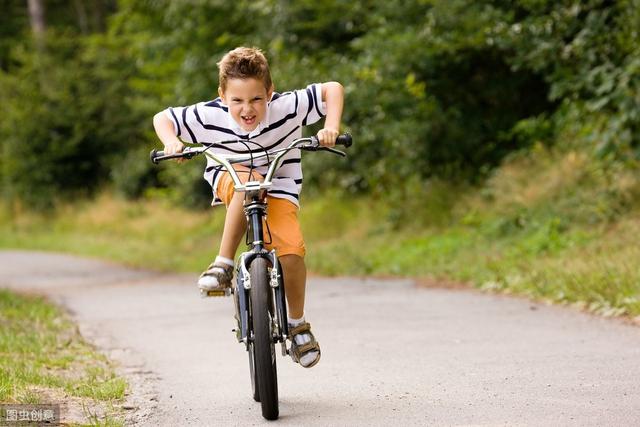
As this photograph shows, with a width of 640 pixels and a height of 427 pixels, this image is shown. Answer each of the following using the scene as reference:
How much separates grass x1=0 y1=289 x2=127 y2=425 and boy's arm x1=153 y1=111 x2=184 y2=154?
1358 mm

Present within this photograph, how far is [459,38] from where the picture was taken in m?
14.3

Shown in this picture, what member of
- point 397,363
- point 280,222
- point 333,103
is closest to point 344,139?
point 333,103

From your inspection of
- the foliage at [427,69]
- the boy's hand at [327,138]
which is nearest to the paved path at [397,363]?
the boy's hand at [327,138]

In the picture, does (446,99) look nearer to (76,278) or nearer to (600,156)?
(600,156)

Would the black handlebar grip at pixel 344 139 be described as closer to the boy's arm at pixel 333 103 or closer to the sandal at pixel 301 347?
the boy's arm at pixel 333 103

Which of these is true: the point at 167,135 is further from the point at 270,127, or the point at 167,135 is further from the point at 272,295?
the point at 272,295

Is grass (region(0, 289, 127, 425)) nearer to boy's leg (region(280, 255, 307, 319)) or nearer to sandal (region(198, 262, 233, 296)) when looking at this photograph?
sandal (region(198, 262, 233, 296))

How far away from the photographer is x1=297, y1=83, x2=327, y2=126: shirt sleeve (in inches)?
222

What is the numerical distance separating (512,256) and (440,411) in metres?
6.75

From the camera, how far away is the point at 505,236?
13266mm

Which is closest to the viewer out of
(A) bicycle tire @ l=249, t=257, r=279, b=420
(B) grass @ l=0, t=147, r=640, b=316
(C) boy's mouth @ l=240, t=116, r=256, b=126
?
(A) bicycle tire @ l=249, t=257, r=279, b=420

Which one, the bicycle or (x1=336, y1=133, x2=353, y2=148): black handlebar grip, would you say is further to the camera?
(x1=336, y1=133, x2=353, y2=148): black handlebar grip

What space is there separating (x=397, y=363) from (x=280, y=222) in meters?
1.60

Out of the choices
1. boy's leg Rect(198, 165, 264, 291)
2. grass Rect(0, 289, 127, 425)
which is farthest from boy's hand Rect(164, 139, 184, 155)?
grass Rect(0, 289, 127, 425)
